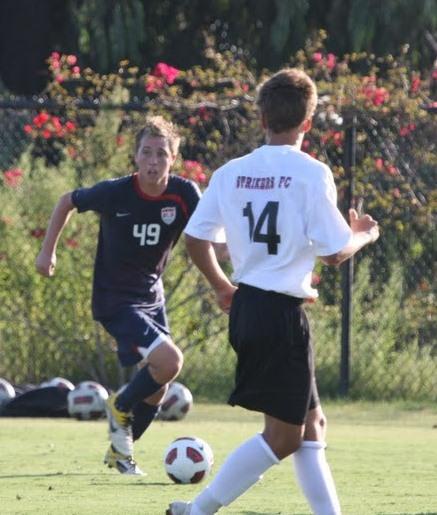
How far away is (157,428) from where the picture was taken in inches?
419

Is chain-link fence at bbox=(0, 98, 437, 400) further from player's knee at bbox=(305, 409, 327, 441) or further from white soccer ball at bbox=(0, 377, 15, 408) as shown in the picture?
player's knee at bbox=(305, 409, 327, 441)

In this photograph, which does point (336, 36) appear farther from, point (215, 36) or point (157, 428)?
point (157, 428)

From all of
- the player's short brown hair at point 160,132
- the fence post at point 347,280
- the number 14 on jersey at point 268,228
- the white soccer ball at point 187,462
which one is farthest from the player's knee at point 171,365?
the fence post at point 347,280

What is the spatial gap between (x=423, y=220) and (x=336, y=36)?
21.1 feet

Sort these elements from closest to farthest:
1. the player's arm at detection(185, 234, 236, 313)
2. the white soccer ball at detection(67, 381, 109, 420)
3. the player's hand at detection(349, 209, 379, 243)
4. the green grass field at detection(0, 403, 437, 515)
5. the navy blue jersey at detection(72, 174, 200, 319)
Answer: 1. the player's hand at detection(349, 209, 379, 243)
2. the player's arm at detection(185, 234, 236, 313)
3. the green grass field at detection(0, 403, 437, 515)
4. the navy blue jersey at detection(72, 174, 200, 319)
5. the white soccer ball at detection(67, 381, 109, 420)

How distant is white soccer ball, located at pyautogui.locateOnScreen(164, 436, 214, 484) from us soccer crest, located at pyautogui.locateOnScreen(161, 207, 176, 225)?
1458 millimetres

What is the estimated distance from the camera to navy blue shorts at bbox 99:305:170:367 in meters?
8.21

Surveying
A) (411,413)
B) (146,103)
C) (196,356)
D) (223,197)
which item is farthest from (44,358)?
(223,197)

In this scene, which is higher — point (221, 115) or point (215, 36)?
point (215, 36)

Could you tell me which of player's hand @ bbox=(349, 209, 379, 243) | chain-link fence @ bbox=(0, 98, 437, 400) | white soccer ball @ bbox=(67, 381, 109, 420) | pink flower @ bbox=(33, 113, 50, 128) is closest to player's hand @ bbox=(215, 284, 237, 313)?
player's hand @ bbox=(349, 209, 379, 243)

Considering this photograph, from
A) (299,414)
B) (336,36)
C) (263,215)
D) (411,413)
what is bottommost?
(411,413)

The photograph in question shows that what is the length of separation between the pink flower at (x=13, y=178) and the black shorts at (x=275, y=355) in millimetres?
7845

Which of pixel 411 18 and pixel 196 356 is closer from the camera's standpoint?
pixel 196 356

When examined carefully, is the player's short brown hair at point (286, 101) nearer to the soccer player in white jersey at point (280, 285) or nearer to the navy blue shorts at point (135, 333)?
the soccer player in white jersey at point (280, 285)
